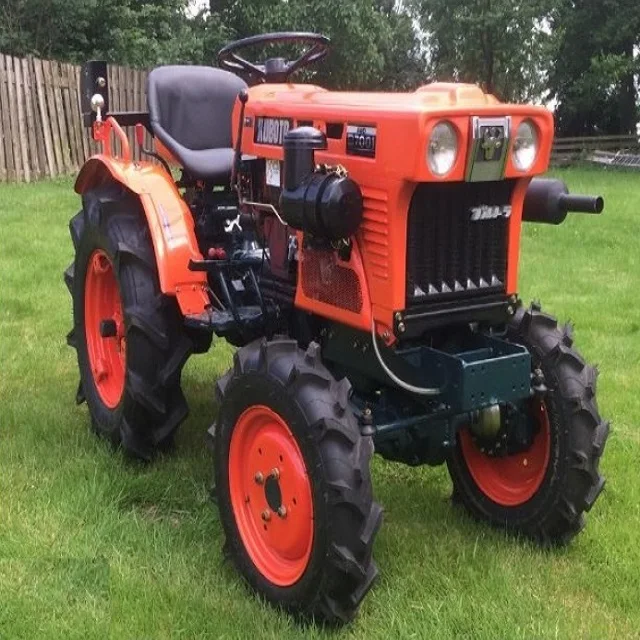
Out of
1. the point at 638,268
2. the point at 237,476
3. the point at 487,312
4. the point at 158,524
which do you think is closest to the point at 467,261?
the point at 487,312

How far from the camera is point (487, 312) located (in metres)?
3.26

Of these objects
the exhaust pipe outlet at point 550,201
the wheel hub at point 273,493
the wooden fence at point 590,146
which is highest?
the exhaust pipe outlet at point 550,201

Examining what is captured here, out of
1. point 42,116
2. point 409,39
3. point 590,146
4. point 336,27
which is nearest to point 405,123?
point 42,116

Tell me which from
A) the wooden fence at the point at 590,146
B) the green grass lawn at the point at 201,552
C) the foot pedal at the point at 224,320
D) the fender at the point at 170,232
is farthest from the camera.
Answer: the wooden fence at the point at 590,146

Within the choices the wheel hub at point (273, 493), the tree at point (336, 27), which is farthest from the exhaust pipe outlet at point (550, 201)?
the tree at point (336, 27)

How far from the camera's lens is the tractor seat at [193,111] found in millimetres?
4262

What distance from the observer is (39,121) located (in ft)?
44.0

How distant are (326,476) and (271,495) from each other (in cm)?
36

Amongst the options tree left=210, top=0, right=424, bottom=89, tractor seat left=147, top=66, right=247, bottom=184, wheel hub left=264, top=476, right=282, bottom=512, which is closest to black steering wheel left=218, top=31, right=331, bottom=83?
tractor seat left=147, top=66, right=247, bottom=184

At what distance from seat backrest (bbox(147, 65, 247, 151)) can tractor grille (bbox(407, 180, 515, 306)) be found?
1634 mm

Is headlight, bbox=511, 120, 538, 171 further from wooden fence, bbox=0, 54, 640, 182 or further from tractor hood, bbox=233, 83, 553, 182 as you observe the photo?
wooden fence, bbox=0, 54, 640, 182

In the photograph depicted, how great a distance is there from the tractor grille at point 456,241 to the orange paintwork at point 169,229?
3.56 feet

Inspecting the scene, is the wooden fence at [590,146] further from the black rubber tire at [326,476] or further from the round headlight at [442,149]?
the black rubber tire at [326,476]

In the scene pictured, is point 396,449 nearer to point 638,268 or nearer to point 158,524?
point 158,524
